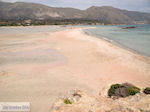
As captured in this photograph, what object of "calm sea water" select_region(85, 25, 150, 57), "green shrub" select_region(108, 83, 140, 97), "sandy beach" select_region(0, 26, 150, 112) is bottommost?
"sandy beach" select_region(0, 26, 150, 112)

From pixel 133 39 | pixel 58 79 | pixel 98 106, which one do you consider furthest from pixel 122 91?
pixel 133 39

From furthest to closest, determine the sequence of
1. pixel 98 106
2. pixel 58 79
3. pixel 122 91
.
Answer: pixel 58 79
pixel 122 91
pixel 98 106

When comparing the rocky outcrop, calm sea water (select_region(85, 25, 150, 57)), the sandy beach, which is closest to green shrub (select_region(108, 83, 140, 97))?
the rocky outcrop

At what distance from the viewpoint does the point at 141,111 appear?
122 inches

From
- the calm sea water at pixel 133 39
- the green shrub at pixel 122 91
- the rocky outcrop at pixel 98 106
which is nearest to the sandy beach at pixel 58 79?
the green shrub at pixel 122 91

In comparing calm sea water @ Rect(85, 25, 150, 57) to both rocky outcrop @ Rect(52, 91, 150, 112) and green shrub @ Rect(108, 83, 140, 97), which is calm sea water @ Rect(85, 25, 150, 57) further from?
rocky outcrop @ Rect(52, 91, 150, 112)

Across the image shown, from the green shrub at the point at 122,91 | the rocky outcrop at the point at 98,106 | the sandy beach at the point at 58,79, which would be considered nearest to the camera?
the rocky outcrop at the point at 98,106

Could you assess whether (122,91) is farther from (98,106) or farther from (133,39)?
(133,39)

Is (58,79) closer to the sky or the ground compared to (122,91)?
closer to the ground

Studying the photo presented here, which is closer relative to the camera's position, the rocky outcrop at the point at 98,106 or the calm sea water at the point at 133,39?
the rocky outcrop at the point at 98,106

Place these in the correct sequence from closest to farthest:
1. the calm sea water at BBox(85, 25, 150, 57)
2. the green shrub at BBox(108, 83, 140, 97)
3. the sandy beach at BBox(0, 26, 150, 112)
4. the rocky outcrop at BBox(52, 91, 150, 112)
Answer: the rocky outcrop at BBox(52, 91, 150, 112)
the green shrub at BBox(108, 83, 140, 97)
the sandy beach at BBox(0, 26, 150, 112)
the calm sea water at BBox(85, 25, 150, 57)

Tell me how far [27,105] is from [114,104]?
133 inches

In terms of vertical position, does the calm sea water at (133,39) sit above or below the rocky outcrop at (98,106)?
above

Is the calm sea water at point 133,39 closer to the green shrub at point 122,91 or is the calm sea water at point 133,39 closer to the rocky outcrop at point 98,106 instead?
the green shrub at point 122,91
